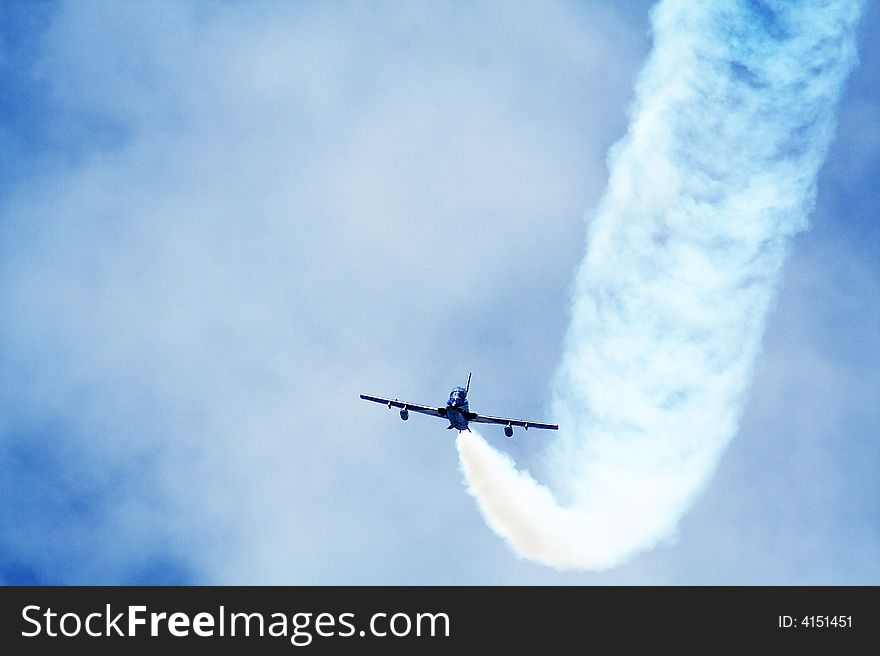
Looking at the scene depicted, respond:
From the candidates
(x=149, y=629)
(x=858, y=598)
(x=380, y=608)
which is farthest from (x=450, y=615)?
(x=858, y=598)

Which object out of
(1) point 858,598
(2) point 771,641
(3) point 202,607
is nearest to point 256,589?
(3) point 202,607

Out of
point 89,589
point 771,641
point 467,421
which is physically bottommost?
point 771,641

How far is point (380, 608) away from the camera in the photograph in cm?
10644

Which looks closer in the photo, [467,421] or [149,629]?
[149,629]

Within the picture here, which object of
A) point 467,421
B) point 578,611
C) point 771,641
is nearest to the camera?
point 771,641

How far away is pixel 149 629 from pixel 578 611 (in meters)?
39.4

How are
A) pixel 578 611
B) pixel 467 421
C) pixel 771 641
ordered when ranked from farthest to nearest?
1. pixel 467 421
2. pixel 578 611
3. pixel 771 641

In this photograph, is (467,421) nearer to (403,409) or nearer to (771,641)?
(403,409)

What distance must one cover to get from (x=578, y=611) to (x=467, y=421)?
28.9 m

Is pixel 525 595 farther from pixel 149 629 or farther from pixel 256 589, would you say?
pixel 149 629

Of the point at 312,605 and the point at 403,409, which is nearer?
the point at 312,605

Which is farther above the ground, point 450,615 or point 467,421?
point 467,421

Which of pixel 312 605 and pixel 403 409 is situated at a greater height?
pixel 403 409

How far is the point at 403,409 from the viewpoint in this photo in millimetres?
136625
